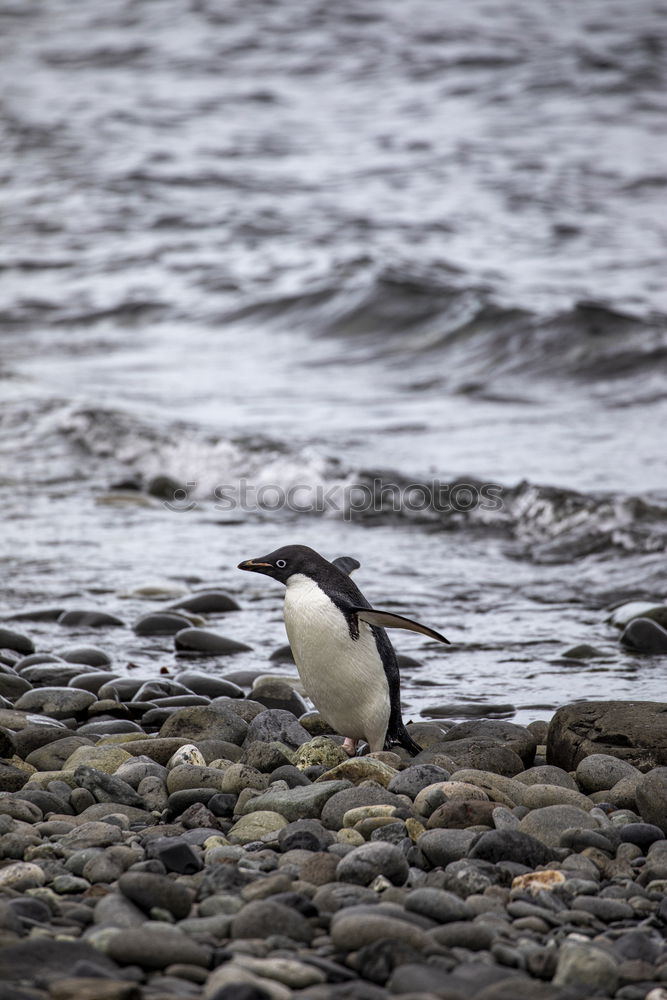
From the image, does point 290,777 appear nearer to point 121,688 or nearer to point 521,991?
point 121,688

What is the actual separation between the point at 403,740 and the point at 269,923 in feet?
5.46

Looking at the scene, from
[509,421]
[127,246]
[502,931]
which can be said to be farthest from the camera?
[127,246]

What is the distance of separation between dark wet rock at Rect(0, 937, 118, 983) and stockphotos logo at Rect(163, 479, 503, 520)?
6.48 metres

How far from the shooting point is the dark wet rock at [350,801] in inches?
135

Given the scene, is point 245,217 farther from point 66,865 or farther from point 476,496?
point 66,865

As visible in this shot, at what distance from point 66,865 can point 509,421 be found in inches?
340

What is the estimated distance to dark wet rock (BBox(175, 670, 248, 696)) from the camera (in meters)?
5.06

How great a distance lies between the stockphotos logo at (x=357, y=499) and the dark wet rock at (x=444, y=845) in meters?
5.63

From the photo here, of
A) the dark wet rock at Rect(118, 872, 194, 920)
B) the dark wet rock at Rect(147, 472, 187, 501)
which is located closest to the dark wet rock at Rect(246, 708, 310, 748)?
the dark wet rock at Rect(118, 872, 194, 920)

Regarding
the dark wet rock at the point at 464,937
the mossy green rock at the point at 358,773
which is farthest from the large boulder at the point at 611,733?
the dark wet rock at the point at 464,937

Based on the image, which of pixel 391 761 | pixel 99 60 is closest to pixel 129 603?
pixel 391 761

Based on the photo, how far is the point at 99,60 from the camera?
36.9 metres

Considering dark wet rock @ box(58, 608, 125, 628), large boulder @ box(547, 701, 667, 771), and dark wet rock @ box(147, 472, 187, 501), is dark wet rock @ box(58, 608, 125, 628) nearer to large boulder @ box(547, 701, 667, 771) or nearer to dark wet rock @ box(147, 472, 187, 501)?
large boulder @ box(547, 701, 667, 771)

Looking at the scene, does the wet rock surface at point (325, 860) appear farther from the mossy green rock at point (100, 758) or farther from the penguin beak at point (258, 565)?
the penguin beak at point (258, 565)
